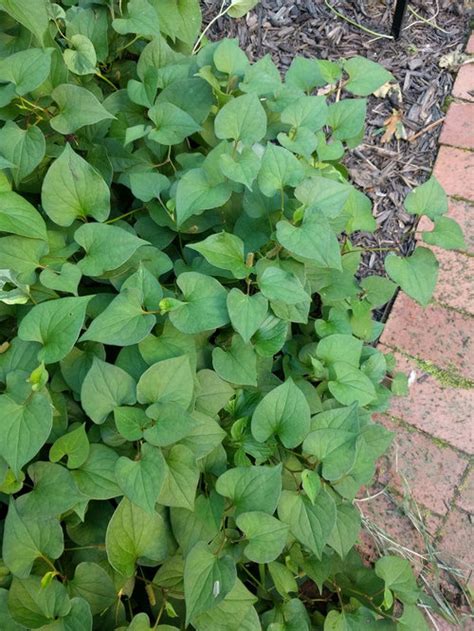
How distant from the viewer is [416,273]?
1545mm

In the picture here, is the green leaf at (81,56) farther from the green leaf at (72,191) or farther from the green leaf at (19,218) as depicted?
the green leaf at (19,218)

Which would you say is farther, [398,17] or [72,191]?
[398,17]

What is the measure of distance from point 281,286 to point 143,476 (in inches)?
20.4

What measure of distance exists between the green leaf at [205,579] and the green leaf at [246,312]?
1.52 feet

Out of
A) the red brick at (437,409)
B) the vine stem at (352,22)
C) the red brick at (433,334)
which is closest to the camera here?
the red brick at (437,409)

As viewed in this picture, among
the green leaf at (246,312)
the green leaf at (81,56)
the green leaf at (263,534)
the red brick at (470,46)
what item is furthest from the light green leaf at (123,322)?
the red brick at (470,46)

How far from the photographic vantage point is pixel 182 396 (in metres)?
1.28

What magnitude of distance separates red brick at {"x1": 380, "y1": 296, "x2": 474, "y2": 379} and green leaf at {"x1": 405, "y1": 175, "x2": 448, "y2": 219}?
58 centimetres

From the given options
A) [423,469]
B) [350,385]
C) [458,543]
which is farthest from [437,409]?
[350,385]

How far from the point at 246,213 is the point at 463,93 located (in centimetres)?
149

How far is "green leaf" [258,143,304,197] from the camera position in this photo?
142 cm

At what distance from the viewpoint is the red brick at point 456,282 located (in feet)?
6.86

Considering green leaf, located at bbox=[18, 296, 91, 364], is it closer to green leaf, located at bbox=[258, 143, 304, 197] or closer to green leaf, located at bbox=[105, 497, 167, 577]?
green leaf, located at bbox=[105, 497, 167, 577]

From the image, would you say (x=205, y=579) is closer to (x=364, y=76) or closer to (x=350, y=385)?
(x=350, y=385)
